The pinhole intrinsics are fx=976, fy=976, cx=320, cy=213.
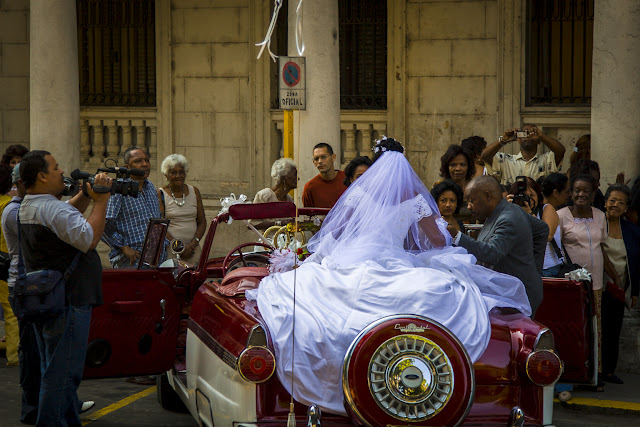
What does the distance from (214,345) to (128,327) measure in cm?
136

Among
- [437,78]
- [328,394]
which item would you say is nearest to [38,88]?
[437,78]

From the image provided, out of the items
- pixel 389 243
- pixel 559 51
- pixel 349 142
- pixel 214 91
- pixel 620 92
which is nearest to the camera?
pixel 389 243

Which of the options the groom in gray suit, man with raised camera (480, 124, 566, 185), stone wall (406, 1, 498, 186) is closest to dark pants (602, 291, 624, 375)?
man with raised camera (480, 124, 566, 185)

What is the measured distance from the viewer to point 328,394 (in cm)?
494

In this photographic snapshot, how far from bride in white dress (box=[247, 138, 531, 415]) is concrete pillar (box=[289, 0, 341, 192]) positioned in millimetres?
4456

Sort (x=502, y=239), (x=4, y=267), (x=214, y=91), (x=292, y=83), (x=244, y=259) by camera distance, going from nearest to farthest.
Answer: (x=502, y=239) → (x=244, y=259) → (x=4, y=267) → (x=292, y=83) → (x=214, y=91)

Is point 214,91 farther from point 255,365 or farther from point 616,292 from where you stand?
point 255,365

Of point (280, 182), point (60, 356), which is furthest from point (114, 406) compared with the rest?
point (280, 182)

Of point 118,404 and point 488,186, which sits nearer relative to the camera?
point 488,186

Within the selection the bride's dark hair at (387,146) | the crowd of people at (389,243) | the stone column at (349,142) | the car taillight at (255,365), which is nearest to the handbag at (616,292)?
the crowd of people at (389,243)

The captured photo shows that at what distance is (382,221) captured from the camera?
5.78 m

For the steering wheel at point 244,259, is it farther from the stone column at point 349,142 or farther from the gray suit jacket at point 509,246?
the stone column at point 349,142

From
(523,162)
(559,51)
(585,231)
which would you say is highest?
(559,51)

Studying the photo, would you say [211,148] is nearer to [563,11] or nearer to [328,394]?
[563,11]
